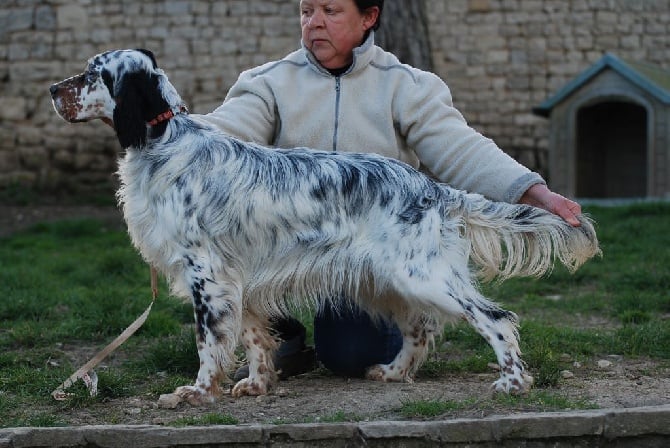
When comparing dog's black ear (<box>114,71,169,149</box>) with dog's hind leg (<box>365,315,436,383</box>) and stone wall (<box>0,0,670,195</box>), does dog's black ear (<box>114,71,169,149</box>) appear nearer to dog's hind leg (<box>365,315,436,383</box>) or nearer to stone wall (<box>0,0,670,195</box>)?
dog's hind leg (<box>365,315,436,383</box>)

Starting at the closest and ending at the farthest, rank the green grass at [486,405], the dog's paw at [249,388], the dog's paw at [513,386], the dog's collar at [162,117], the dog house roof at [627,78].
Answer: the green grass at [486,405]
the dog's paw at [513,386]
the dog's collar at [162,117]
the dog's paw at [249,388]
the dog house roof at [627,78]

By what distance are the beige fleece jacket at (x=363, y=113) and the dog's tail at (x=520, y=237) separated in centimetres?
36

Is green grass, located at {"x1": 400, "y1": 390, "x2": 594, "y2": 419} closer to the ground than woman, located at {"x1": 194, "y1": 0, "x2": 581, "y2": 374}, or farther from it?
closer to the ground

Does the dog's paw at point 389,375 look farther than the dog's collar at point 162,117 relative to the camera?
Yes

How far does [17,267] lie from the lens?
827 cm

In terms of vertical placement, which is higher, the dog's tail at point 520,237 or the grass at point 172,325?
the dog's tail at point 520,237

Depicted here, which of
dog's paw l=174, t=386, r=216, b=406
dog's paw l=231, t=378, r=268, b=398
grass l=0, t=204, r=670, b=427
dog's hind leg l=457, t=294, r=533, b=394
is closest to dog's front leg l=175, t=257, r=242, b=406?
dog's paw l=174, t=386, r=216, b=406

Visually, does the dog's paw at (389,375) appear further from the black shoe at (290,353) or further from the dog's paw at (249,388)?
the dog's paw at (249,388)

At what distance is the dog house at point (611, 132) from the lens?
11859 millimetres

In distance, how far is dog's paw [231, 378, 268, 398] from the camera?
459 cm

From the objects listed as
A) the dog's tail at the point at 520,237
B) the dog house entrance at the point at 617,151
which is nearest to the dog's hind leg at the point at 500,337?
the dog's tail at the point at 520,237

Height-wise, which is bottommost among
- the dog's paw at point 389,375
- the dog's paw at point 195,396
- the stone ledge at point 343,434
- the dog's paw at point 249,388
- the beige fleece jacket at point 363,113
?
the dog's paw at point 389,375

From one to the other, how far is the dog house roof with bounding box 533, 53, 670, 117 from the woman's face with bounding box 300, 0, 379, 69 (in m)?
7.50

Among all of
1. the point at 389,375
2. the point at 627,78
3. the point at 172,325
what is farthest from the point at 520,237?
the point at 627,78
